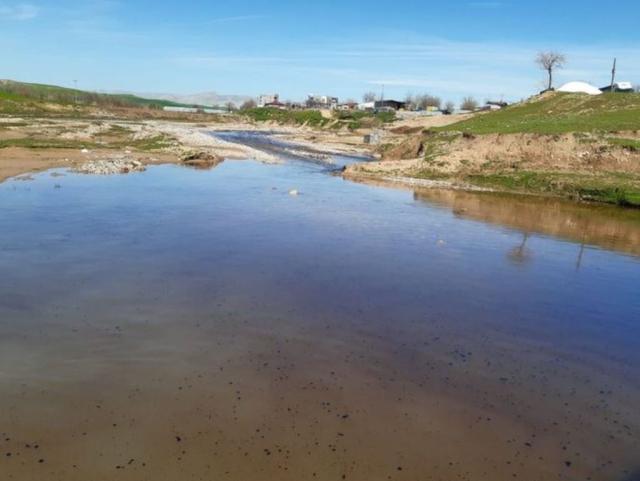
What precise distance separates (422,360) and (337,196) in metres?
18.4

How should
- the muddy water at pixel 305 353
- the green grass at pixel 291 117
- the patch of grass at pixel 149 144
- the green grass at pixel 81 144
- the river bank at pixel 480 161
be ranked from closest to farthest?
the muddy water at pixel 305 353
the river bank at pixel 480 161
the green grass at pixel 81 144
the patch of grass at pixel 149 144
the green grass at pixel 291 117

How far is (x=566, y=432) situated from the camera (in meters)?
7.62

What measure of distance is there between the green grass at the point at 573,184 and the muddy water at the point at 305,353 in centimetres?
1106

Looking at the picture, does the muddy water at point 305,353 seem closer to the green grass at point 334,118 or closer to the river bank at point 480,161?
the river bank at point 480,161

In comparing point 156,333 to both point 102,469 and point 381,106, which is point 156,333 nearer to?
point 102,469

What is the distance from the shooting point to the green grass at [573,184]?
92.3ft

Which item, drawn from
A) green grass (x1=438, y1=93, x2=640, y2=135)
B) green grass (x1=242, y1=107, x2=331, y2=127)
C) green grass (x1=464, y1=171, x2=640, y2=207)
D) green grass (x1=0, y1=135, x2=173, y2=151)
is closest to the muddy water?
green grass (x1=464, y1=171, x2=640, y2=207)

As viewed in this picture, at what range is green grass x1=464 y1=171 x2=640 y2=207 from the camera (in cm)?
2814

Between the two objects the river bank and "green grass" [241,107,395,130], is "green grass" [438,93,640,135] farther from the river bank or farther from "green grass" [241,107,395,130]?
"green grass" [241,107,395,130]

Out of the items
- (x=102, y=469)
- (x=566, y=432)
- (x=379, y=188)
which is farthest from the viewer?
(x=379, y=188)

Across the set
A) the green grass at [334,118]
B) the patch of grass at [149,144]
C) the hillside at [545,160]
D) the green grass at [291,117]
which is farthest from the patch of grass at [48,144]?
the green grass at [291,117]

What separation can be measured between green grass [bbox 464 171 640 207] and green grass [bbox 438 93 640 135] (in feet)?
15.4

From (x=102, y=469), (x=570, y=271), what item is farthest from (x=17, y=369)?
(x=570, y=271)

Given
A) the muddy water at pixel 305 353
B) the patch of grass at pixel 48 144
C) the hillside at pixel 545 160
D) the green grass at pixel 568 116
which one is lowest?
the muddy water at pixel 305 353
